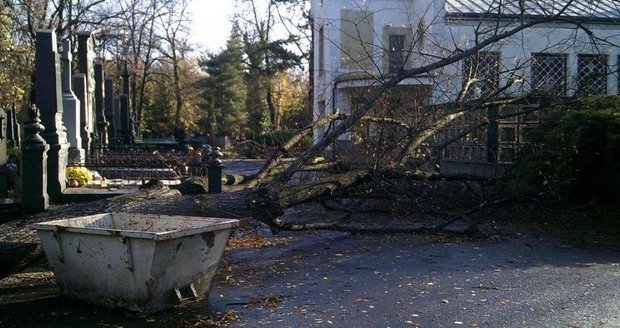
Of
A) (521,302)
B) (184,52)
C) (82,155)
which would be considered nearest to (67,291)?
(521,302)

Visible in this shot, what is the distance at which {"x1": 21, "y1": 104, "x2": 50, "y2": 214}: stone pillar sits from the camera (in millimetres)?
10438

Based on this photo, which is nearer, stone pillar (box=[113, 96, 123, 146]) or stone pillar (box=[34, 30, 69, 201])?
stone pillar (box=[34, 30, 69, 201])

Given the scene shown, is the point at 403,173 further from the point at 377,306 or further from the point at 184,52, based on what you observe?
the point at 184,52

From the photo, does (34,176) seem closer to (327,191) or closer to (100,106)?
(327,191)

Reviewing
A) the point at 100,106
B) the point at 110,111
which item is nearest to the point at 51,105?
the point at 100,106

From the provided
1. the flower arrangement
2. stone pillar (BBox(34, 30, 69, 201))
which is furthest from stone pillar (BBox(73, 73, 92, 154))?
stone pillar (BBox(34, 30, 69, 201))

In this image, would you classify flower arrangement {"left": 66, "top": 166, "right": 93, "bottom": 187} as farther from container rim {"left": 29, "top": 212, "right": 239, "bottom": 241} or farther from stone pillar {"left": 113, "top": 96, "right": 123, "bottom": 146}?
stone pillar {"left": 113, "top": 96, "right": 123, "bottom": 146}

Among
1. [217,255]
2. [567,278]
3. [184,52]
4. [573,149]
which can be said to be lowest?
[567,278]

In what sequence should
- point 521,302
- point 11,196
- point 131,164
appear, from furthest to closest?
point 131,164 < point 11,196 < point 521,302

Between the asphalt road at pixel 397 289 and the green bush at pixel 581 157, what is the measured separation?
1.88 m

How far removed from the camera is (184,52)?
56.9 meters

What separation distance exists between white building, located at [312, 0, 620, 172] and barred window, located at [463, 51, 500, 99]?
2 centimetres

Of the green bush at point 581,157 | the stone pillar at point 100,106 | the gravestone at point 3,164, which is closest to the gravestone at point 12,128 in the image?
the stone pillar at point 100,106

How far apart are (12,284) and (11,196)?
5.52 meters
